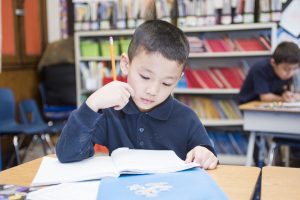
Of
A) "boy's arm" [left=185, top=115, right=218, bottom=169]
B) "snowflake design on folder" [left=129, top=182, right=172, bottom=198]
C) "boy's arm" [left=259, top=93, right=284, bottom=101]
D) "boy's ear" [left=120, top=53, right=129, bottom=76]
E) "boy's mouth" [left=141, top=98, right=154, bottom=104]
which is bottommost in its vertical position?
"boy's arm" [left=259, top=93, right=284, bottom=101]

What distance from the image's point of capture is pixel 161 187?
2.66 ft

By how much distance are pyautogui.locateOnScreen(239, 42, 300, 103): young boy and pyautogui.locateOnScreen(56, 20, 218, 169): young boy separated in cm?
208

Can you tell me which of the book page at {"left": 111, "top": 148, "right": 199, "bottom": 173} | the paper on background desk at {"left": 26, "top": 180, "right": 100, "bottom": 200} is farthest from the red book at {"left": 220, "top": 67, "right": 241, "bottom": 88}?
the paper on background desk at {"left": 26, "top": 180, "right": 100, "bottom": 200}

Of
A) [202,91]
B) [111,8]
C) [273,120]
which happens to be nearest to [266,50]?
[202,91]

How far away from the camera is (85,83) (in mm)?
A: 4332

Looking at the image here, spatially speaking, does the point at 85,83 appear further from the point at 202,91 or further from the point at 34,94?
the point at 202,91

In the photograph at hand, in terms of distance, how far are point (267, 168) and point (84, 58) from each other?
3.47 meters

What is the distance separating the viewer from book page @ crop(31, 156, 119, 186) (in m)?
0.88

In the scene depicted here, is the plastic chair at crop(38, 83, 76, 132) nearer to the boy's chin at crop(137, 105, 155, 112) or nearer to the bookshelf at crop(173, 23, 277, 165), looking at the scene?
the bookshelf at crop(173, 23, 277, 165)

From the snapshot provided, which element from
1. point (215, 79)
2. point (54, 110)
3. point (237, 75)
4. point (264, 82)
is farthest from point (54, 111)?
point (264, 82)

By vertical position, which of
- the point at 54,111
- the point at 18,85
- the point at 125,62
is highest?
the point at 125,62

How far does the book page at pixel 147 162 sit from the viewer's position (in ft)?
2.99

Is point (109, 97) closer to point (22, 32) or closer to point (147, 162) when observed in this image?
point (147, 162)

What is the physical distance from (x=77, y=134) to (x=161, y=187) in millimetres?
329
